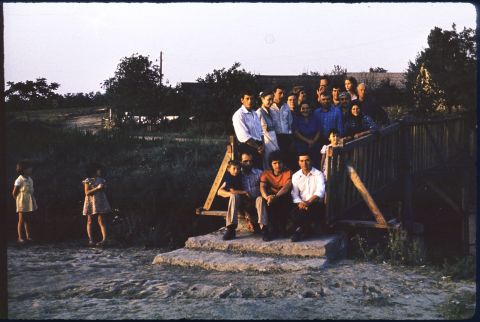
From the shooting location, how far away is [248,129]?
7.95m

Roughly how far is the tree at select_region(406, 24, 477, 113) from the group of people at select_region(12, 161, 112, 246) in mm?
14021

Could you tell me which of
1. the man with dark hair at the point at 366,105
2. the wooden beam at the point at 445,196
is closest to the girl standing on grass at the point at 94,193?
the man with dark hair at the point at 366,105

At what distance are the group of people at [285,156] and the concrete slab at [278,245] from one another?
0.13 m

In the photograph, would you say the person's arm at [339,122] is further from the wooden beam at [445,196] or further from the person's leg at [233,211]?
the wooden beam at [445,196]

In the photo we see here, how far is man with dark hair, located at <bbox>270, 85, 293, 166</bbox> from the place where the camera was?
8.18m

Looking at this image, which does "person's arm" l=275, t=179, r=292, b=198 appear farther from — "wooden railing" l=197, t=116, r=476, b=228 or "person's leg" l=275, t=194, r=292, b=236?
"wooden railing" l=197, t=116, r=476, b=228

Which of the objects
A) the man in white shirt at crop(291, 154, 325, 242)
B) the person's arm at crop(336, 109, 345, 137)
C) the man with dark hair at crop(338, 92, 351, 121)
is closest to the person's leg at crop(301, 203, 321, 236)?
the man in white shirt at crop(291, 154, 325, 242)

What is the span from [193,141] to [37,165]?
519cm

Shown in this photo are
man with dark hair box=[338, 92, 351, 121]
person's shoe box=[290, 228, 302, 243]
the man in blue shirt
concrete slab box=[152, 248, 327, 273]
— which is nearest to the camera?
concrete slab box=[152, 248, 327, 273]

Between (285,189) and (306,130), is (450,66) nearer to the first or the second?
(306,130)

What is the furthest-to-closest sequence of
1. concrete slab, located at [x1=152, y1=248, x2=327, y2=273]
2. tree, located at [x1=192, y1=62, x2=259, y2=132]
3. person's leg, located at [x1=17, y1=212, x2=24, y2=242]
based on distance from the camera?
tree, located at [x1=192, y1=62, x2=259, y2=132] < person's leg, located at [x1=17, y1=212, x2=24, y2=242] < concrete slab, located at [x1=152, y1=248, x2=327, y2=273]

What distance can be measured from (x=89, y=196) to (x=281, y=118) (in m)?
3.16

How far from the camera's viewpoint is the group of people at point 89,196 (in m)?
8.93

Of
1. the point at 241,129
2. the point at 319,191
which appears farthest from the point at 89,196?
the point at 319,191
